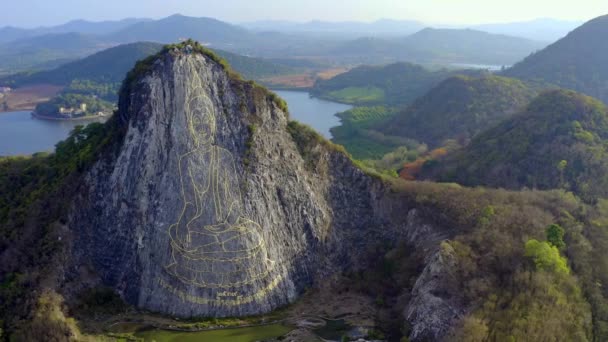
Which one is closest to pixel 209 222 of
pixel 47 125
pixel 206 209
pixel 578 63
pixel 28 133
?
pixel 206 209

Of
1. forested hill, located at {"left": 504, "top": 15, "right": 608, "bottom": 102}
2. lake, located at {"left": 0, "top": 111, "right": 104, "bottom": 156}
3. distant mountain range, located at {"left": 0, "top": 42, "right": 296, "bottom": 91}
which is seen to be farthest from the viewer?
distant mountain range, located at {"left": 0, "top": 42, "right": 296, "bottom": 91}

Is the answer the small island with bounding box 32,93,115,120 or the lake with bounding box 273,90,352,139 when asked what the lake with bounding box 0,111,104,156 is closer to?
the small island with bounding box 32,93,115,120

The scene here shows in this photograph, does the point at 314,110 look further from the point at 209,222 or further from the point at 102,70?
the point at 209,222

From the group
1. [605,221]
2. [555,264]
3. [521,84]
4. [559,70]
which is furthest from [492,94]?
[555,264]

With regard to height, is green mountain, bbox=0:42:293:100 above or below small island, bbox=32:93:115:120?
above

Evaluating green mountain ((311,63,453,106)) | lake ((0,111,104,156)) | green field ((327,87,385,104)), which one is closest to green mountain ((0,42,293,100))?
lake ((0,111,104,156))

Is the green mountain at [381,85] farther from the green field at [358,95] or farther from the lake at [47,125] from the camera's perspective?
the lake at [47,125]
